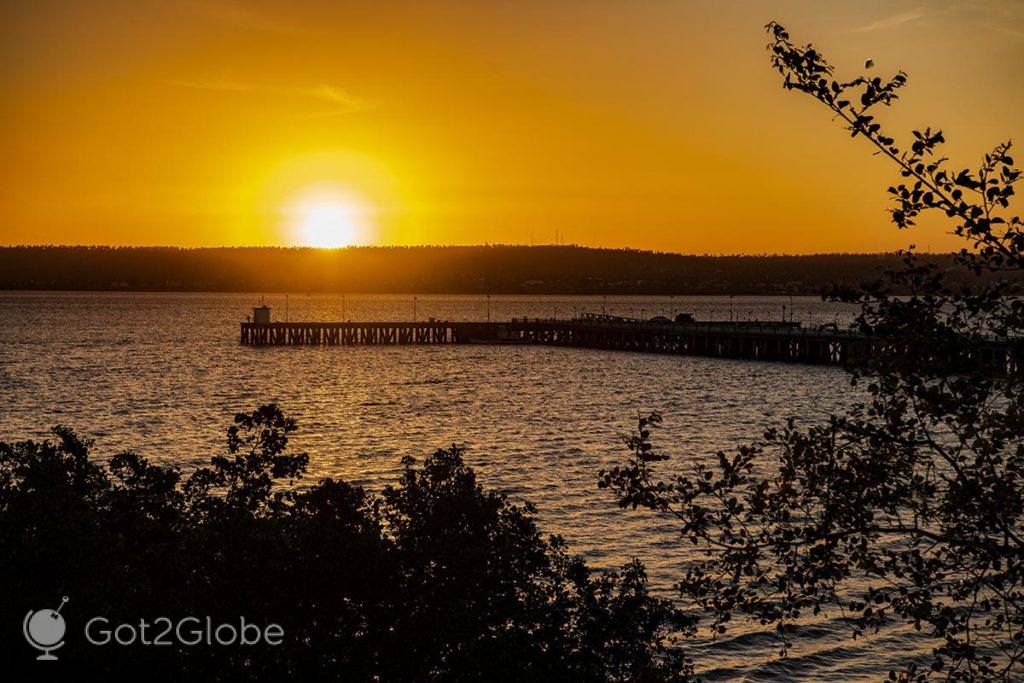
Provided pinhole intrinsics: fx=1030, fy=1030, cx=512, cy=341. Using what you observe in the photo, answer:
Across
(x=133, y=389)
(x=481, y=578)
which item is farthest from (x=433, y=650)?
(x=133, y=389)

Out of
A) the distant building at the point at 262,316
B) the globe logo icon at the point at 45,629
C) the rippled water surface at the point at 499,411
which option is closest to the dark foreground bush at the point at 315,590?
the globe logo icon at the point at 45,629

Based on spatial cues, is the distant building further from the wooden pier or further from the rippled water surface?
the rippled water surface

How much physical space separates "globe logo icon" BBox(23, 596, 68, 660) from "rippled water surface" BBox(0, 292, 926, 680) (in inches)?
539

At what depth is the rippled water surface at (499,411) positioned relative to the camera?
2930cm

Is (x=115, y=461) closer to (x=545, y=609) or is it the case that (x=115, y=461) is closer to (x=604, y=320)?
(x=545, y=609)

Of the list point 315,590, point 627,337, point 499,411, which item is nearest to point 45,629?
point 315,590

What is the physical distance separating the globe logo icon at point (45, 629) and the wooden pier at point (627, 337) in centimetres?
9018

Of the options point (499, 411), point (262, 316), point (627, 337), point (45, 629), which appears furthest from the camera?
point (262, 316)

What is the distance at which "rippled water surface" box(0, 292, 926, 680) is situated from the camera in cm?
2930

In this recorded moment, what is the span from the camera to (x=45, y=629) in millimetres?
12945

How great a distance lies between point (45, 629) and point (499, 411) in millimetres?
57473

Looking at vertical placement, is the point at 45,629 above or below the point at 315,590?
below

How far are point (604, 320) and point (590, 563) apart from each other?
378 ft

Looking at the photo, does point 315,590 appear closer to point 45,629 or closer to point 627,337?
point 45,629
